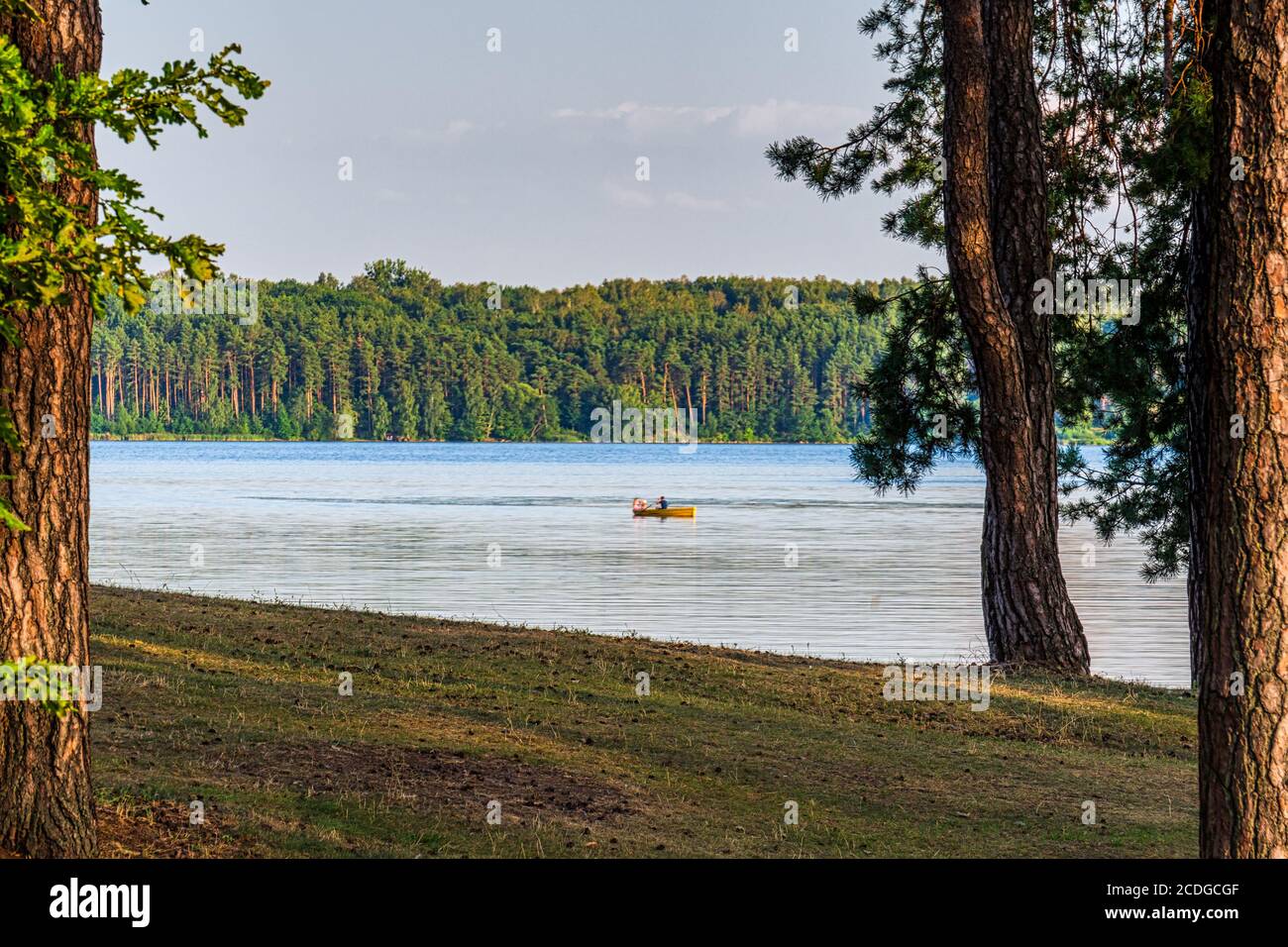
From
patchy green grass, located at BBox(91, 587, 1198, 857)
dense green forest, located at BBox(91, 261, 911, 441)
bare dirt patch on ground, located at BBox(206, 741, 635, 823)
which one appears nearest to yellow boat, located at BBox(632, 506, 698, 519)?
patchy green grass, located at BBox(91, 587, 1198, 857)

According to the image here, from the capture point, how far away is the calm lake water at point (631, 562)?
21656 mm

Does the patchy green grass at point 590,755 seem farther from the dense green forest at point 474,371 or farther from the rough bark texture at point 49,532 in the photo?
the dense green forest at point 474,371

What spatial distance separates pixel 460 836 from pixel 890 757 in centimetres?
370

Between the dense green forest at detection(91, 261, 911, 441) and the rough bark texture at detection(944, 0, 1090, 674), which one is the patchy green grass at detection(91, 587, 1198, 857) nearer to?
the rough bark texture at detection(944, 0, 1090, 674)

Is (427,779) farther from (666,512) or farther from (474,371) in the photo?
(474,371)

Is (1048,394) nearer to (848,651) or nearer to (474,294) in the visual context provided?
(848,651)

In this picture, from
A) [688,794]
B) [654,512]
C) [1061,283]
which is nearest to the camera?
[688,794]

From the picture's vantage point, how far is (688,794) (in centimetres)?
850

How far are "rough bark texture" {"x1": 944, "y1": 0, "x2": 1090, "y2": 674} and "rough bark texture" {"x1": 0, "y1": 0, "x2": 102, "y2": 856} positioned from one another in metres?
9.62

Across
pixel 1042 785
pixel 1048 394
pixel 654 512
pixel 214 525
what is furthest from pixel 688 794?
pixel 654 512

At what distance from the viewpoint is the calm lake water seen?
21.7 metres

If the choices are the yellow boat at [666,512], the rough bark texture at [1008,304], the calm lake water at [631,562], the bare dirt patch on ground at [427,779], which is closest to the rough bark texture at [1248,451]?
the bare dirt patch on ground at [427,779]

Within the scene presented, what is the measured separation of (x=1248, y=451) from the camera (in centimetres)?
566

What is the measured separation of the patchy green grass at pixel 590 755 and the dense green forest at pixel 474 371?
140 metres
